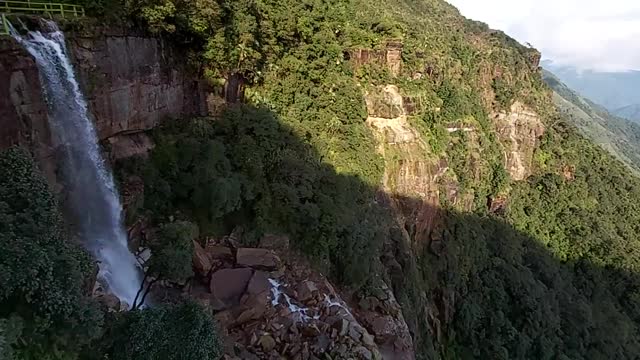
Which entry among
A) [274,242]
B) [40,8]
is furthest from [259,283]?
[40,8]

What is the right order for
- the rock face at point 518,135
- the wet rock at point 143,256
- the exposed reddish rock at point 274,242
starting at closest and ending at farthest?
the wet rock at point 143,256, the exposed reddish rock at point 274,242, the rock face at point 518,135

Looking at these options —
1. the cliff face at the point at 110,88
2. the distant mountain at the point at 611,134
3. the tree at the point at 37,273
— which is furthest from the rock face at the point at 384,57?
the distant mountain at the point at 611,134

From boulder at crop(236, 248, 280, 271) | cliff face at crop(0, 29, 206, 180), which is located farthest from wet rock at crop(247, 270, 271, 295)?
cliff face at crop(0, 29, 206, 180)

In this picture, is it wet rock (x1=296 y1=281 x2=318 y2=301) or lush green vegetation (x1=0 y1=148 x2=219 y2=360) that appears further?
wet rock (x1=296 y1=281 x2=318 y2=301)

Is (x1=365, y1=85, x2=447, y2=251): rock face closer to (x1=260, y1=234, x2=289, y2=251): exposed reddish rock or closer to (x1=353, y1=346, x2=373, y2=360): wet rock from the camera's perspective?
(x1=260, y1=234, x2=289, y2=251): exposed reddish rock

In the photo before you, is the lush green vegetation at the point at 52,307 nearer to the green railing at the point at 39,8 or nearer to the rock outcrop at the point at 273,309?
the rock outcrop at the point at 273,309

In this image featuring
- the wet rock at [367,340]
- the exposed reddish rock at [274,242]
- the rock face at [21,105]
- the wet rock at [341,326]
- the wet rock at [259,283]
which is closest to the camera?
the rock face at [21,105]

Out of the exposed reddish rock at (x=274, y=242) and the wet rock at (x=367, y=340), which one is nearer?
the wet rock at (x=367, y=340)
